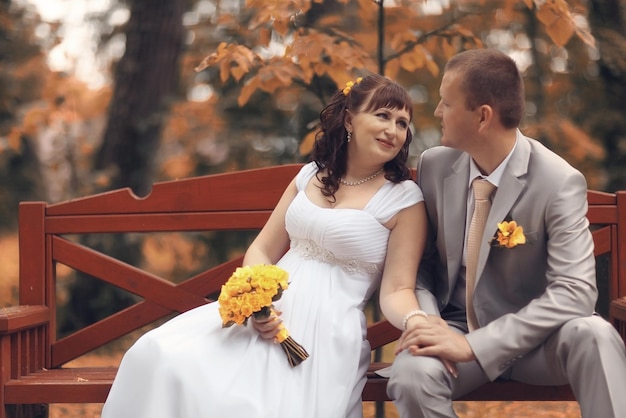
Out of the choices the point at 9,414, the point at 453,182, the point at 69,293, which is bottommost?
the point at 69,293

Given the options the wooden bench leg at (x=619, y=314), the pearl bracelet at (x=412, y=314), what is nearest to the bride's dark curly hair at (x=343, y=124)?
the pearl bracelet at (x=412, y=314)

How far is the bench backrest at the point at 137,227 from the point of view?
432 centimetres

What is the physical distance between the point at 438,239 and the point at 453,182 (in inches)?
9.3

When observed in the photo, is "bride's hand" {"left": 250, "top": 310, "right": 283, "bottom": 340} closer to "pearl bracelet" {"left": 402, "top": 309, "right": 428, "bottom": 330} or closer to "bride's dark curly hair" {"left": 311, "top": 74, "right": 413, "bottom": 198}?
"pearl bracelet" {"left": 402, "top": 309, "right": 428, "bottom": 330}

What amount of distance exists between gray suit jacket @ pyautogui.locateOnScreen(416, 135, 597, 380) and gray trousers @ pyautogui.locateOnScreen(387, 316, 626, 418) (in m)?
0.09

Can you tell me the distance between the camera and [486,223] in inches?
132

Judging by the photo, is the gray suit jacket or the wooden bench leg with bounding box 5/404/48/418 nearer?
the gray suit jacket

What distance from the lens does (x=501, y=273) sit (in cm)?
339

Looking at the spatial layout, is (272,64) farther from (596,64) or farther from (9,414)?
(596,64)

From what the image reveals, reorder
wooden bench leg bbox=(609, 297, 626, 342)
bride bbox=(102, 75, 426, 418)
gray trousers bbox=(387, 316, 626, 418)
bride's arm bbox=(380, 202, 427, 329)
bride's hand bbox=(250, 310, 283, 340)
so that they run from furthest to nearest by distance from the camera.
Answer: wooden bench leg bbox=(609, 297, 626, 342) < bride's arm bbox=(380, 202, 427, 329) < bride's hand bbox=(250, 310, 283, 340) < bride bbox=(102, 75, 426, 418) < gray trousers bbox=(387, 316, 626, 418)

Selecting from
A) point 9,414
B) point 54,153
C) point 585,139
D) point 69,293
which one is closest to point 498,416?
point 585,139

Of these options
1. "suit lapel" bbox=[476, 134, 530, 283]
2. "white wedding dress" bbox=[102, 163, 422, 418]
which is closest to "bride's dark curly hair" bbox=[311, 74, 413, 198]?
"white wedding dress" bbox=[102, 163, 422, 418]

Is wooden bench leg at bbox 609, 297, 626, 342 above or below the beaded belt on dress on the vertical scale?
below

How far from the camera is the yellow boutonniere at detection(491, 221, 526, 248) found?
10.6 feet
